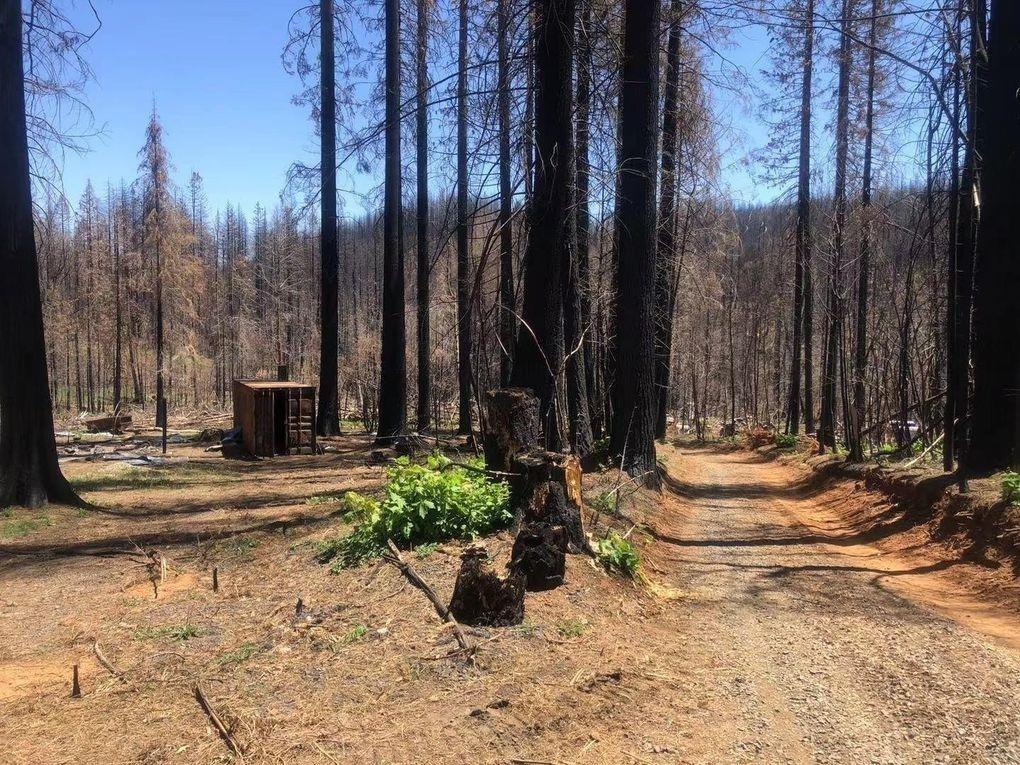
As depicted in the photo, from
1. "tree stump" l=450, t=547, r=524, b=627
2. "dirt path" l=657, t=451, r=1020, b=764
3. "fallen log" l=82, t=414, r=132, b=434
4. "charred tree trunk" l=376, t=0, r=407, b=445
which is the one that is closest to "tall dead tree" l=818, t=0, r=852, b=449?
"dirt path" l=657, t=451, r=1020, b=764

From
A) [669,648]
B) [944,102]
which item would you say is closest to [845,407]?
[944,102]

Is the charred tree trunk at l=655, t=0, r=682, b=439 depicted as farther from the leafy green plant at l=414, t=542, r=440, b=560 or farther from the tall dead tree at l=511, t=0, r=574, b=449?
the leafy green plant at l=414, t=542, r=440, b=560

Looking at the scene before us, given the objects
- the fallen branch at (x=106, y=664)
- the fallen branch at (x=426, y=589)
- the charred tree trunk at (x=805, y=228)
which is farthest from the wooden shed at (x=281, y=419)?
the charred tree trunk at (x=805, y=228)

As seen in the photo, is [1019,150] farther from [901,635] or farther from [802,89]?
[802,89]

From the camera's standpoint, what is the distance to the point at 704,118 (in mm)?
16047

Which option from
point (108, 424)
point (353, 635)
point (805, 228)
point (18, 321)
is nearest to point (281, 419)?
point (18, 321)

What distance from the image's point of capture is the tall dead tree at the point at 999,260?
8.97 meters

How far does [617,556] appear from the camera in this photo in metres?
6.36

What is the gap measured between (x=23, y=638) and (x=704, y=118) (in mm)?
15976

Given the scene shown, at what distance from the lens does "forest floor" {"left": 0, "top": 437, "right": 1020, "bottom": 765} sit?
354 cm

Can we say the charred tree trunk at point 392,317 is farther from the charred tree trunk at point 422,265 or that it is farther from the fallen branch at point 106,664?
the fallen branch at point 106,664

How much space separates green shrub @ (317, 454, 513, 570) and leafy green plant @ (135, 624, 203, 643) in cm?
136

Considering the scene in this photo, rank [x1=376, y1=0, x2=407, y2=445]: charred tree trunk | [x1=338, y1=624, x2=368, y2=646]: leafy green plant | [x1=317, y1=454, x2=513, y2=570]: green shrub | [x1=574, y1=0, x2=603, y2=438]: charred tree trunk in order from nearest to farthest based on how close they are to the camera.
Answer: [x1=338, y1=624, x2=368, y2=646]: leafy green plant, [x1=317, y1=454, x2=513, y2=570]: green shrub, [x1=574, y1=0, x2=603, y2=438]: charred tree trunk, [x1=376, y1=0, x2=407, y2=445]: charred tree trunk

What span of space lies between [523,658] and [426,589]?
1204 millimetres
